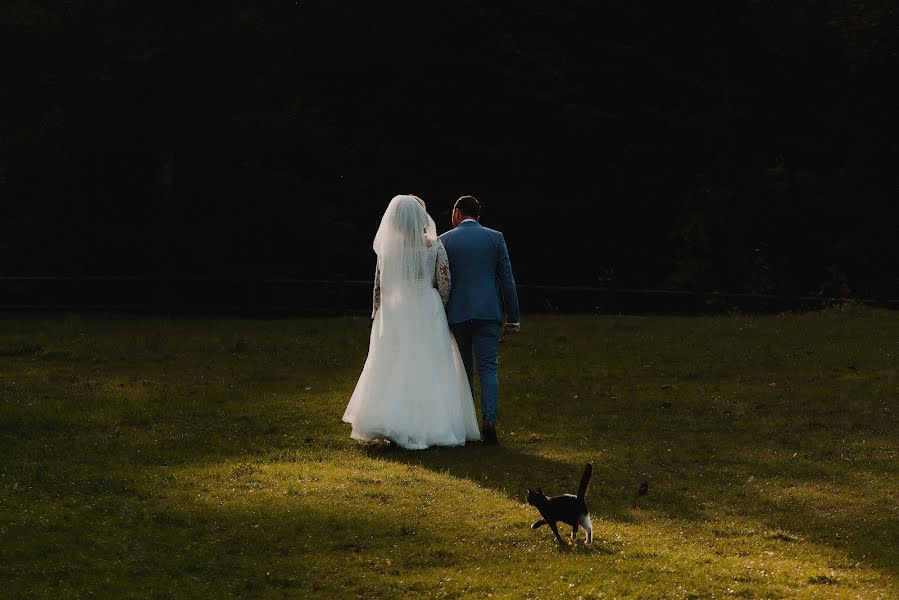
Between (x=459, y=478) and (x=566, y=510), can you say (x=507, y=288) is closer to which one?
(x=459, y=478)

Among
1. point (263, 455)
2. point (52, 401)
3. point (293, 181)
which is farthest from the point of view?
point (293, 181)

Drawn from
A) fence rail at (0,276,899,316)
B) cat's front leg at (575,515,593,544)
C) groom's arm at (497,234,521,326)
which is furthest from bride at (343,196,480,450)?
fence rail at (0,276,899,316)

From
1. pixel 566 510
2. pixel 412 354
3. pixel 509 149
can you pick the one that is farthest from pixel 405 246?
pixel 509 149

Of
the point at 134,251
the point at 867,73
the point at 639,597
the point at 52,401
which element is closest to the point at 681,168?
the point at 867,73

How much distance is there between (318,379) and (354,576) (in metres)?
10.3

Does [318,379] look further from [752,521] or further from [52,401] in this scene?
[752,521]

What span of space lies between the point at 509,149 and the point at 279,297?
793 centimetres

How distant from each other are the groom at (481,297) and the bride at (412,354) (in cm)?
13

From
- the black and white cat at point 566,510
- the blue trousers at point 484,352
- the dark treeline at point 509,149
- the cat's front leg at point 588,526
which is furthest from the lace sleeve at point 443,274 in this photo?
the dark treeline at point 509,149

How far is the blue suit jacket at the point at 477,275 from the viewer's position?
12898mm

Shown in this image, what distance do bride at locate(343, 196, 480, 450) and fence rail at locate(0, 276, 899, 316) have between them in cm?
1577

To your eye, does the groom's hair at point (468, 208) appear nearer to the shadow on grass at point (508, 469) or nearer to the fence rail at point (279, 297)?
the shadow on grass at point (508, 469)

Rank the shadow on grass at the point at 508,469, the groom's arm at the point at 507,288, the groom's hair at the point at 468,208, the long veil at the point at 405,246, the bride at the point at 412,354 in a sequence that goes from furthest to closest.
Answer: the groom's hair at the point at 468,208 < the long veil at the point at 405,246 < the groom's arm at the point at 507,288 < the bride at the point at 412,354 < the shadow on grass at the point at 508,469

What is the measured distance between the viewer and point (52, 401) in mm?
15781
